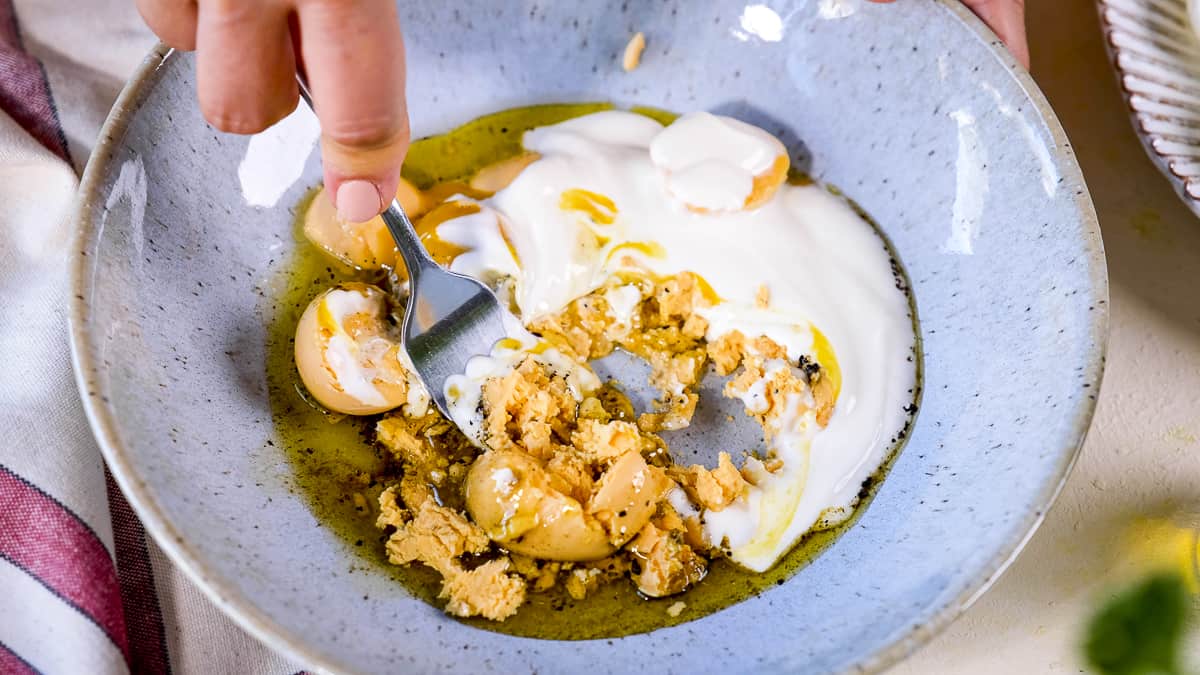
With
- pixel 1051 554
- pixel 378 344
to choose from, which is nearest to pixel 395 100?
pixel 378 344

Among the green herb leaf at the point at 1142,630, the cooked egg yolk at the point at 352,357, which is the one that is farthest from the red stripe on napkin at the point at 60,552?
the green herb leaf at the point at 1142,630

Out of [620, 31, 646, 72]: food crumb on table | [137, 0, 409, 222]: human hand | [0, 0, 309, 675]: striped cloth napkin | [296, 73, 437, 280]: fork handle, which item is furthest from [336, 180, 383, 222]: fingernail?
[620, 31, 646, 72]: food crumb on table

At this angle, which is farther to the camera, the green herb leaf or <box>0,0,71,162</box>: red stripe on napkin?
<box>0,0,71,162</box>: red stripe on napkin

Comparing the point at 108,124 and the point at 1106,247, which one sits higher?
the point at 108,124

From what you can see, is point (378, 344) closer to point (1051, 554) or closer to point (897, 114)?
point (897, 114)

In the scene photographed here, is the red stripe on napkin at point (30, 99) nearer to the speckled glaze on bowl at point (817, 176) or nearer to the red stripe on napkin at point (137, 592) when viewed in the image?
the speckled glaze on bowl at point (817, 176)

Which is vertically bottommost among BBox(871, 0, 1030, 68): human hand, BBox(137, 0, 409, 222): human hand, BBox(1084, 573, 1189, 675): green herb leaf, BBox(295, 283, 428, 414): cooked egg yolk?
BBox(1084, 573, 1189, 675): green herb leaf

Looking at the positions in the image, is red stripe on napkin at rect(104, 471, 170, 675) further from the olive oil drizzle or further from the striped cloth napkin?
the olive oil drizzle
